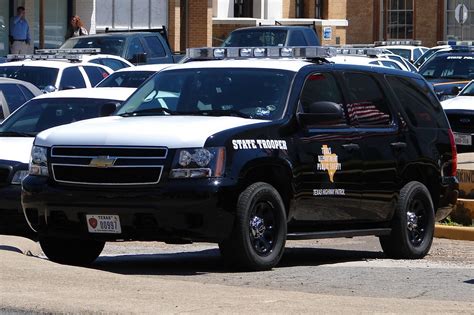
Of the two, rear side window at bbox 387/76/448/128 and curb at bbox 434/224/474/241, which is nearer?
rear side window at bbox 387/76/448/128

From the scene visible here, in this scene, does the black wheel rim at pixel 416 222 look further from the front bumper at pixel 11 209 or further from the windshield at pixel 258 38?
the windshield at pixel 258 38

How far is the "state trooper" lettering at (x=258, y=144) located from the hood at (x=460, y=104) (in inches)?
437

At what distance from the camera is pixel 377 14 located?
203ft

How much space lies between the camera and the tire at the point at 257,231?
10508 mm

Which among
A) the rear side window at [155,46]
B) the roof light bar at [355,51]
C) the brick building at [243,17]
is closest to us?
the roof light bar at [355,51]

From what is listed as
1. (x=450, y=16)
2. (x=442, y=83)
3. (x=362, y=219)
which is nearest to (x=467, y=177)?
(x=362, y=219)

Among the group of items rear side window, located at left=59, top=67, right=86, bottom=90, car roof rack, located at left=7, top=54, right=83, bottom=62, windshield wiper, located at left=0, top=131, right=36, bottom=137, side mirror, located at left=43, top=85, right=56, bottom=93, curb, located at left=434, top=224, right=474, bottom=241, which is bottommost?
curb, located at left=434, top=224, right=474, bottom=241

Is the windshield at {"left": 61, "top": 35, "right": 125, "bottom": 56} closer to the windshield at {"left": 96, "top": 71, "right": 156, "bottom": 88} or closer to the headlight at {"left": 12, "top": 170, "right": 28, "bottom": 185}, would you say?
the windshield at {"left": 96, "top": 71, "right": 156, "bottom": 88}

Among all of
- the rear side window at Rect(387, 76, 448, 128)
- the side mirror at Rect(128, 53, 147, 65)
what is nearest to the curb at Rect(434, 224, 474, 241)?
the rear side window at Rect(387, 76, 448, 128)

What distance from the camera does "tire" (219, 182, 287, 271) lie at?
10.5 metres

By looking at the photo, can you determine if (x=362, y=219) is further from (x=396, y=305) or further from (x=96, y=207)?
(x=396, y=305)

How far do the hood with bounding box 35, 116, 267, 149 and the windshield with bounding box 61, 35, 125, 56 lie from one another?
16.7 metres

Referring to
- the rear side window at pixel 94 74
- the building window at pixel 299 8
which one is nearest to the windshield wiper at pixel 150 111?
the rear side window at pixel 94 74

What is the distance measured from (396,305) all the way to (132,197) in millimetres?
2593
